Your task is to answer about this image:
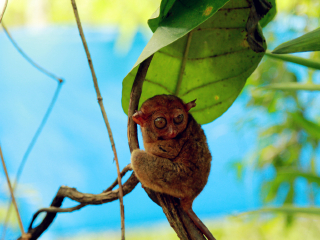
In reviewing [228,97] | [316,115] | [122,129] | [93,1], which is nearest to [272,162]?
[316,115]

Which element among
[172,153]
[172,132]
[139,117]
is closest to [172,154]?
[172,153]

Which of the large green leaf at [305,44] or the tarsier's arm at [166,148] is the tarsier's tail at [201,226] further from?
the large green leaf at [305,44]

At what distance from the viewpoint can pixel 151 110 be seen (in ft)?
4.37

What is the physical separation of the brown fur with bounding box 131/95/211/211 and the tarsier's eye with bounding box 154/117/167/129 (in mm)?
14

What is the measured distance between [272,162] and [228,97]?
2933mm

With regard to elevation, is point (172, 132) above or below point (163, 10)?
below

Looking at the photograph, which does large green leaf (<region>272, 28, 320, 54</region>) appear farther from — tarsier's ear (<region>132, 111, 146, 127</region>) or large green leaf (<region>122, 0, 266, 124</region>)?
tarsier's ear (<region>132, 111, 146, 127</region>)

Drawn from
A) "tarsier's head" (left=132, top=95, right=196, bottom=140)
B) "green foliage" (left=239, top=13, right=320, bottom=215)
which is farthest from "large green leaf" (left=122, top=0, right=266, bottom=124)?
"green foliage" (left=239, top=13, right=320, bottom=215)

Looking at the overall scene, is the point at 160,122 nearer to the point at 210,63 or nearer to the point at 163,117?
the point at 163,117

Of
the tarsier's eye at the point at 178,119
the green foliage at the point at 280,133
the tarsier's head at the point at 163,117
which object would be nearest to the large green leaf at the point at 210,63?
the tarsier's head at the point at 163,117

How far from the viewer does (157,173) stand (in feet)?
4.06

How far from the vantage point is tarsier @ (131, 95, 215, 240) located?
1223 millimetres

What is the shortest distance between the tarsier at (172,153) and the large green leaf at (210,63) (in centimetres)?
18

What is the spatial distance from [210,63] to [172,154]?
1.62 ft
